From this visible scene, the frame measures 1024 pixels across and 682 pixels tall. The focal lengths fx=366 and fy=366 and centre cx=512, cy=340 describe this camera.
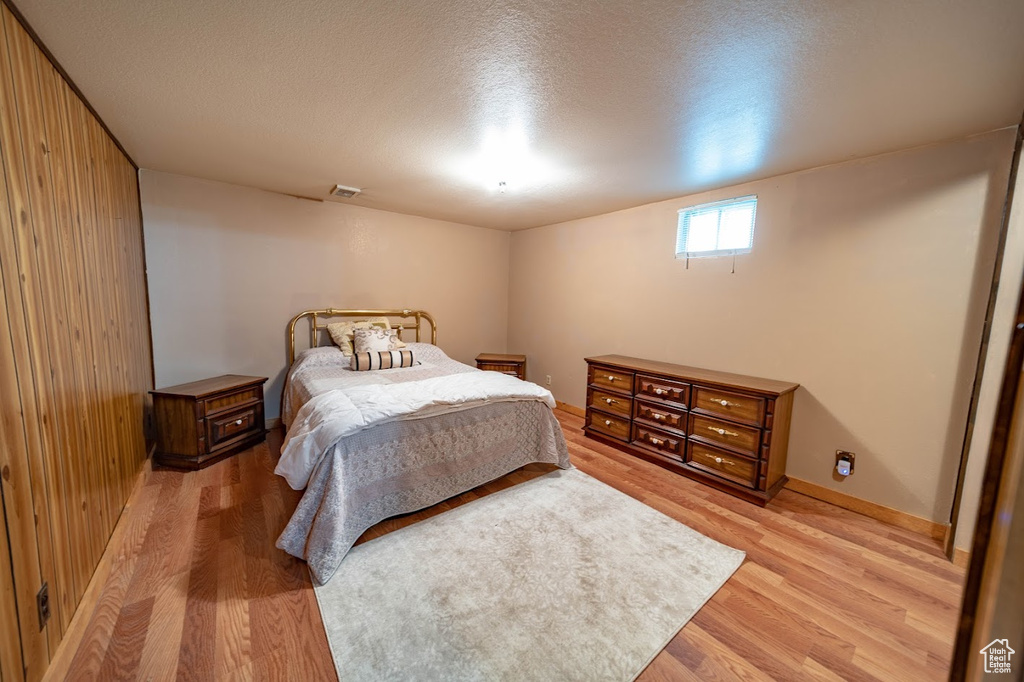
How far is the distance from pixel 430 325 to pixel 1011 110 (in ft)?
14.7

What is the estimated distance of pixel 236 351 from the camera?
3.37 meters

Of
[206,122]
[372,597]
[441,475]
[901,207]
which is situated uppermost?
[206,122]

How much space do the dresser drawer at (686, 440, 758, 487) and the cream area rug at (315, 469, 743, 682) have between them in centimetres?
70

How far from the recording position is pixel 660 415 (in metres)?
3.04

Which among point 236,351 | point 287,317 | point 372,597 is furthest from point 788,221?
point 236,351

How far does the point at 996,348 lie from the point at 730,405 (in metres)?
1.27

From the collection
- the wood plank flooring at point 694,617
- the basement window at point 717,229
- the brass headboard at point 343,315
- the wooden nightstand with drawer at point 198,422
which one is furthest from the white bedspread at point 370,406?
the basement window at point 717,229

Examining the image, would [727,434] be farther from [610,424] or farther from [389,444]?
[389,444]

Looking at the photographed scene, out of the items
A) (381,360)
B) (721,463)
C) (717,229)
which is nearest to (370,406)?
(381,360)

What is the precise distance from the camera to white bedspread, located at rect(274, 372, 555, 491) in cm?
187

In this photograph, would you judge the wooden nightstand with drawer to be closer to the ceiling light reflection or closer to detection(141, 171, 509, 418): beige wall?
detection(141, 171, 509, 418): beige wall

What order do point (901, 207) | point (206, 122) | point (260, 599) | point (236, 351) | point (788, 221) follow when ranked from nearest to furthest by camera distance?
point (260, 599), point (206, 122), point (901, 207), point (788, 221), point (236, 351)

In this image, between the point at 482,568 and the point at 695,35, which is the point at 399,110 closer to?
the point at 695,35

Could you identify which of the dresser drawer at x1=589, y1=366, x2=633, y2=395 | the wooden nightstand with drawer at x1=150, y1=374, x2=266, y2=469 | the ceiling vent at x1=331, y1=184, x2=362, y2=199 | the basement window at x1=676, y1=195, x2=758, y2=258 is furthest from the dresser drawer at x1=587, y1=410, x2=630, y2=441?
the wooden nightstand with drawer at x1=150, y1=374, x2=266, y2=469
